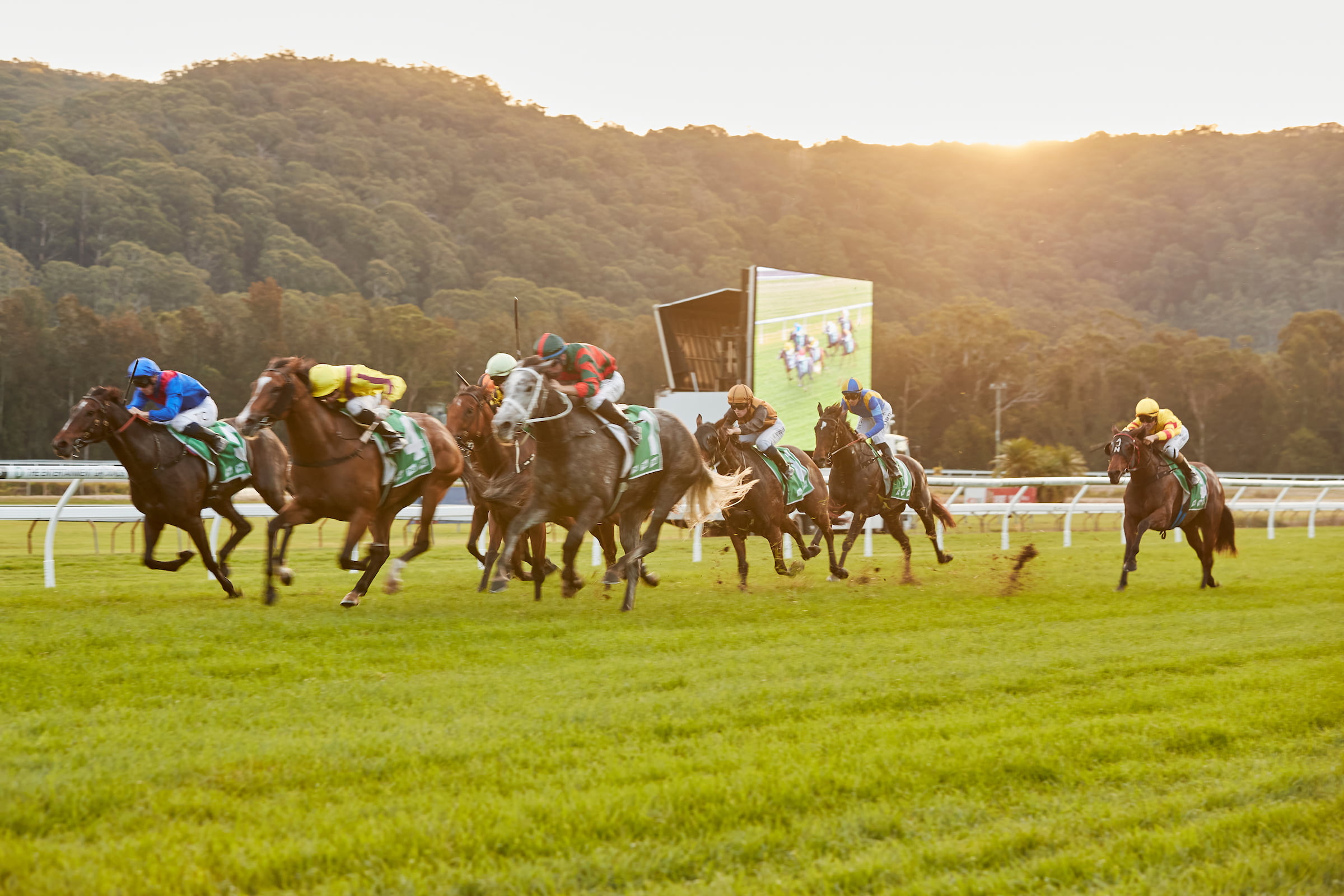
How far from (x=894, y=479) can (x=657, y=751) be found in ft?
24.3

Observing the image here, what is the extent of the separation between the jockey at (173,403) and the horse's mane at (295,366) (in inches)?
27.0

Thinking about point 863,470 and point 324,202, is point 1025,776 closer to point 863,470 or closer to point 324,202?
point 863,470

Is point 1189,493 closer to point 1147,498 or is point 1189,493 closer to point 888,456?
point 1147,498

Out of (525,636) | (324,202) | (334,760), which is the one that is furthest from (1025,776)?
(324,202)

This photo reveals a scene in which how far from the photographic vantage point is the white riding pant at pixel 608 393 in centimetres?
816

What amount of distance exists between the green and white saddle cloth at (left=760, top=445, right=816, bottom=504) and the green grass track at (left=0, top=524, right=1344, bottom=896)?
2.40m

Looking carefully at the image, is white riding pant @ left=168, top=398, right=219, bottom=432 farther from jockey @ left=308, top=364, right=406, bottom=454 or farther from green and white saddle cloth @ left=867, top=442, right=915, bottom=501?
green and white saddle cloth @ left=867, top=442, right=915, bottom=501

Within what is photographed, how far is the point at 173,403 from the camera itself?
839cm

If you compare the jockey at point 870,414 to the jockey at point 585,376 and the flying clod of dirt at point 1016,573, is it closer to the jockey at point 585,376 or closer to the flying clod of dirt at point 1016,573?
the flying clod of dirt at point 1016,573

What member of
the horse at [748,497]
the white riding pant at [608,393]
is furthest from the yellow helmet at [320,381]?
the horse at [748,497]

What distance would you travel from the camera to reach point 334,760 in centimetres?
398

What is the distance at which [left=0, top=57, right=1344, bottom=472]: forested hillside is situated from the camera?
4909 centimetres

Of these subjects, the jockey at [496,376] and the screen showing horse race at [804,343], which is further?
the screen showing horse race at [804,343]

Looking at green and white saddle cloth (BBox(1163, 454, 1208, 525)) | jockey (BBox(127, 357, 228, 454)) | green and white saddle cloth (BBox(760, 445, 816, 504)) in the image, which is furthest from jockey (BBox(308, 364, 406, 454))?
green and white saddle cloth (BBox(1163, 454, 1208, 525))
